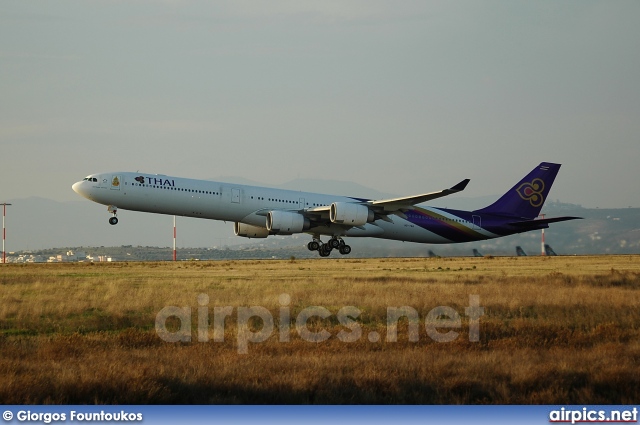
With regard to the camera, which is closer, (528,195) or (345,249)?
(345,249)

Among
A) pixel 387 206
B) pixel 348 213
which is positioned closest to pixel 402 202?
pixel 387 206

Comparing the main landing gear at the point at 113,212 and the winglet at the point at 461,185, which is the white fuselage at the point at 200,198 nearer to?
the main landing gear at the point at 113,212

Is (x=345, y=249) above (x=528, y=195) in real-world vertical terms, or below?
below

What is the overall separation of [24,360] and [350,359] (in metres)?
5.64

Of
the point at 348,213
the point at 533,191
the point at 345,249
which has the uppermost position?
the point at 533,191

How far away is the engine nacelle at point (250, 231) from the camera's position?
4734 centimetres

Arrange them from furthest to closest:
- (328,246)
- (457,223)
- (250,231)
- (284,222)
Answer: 1. (457,223)
2. (328,246)
3. (250,231)
4. (284,222)

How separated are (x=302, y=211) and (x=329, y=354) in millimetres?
31957

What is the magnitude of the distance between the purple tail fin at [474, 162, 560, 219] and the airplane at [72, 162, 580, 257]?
1.86 ft

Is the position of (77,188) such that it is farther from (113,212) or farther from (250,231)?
(250,231)

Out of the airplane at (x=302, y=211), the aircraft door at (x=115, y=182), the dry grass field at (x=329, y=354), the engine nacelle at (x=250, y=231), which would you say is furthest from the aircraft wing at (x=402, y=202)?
the dry grass field at (x=329, y=354)

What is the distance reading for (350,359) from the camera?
1399 centimetres

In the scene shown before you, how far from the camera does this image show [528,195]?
5900 centimetres

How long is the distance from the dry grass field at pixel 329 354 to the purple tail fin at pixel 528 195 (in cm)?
3101
